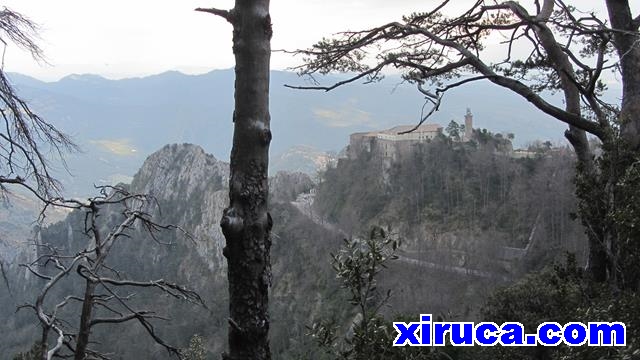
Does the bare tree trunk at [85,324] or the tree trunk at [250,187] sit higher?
the tree trunk at [250,187]

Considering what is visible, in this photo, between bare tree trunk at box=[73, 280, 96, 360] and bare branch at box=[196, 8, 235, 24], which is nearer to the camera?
bare branch at box=[196, 8, 235, 24]

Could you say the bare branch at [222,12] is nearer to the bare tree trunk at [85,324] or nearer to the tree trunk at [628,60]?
the bare tree trunk at [85,324]

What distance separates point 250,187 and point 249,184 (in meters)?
0.01

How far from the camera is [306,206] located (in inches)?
2090

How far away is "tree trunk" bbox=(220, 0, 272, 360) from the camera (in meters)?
1.92

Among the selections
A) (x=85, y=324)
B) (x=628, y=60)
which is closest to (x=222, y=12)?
(x=85, y=324)

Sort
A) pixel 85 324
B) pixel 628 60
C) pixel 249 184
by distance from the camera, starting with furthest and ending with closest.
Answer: pixel 628 60 < pixel 85 324 < pixel 249 184

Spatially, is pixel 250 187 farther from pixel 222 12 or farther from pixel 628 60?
pixel 628 60

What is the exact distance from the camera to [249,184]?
1.92 meters

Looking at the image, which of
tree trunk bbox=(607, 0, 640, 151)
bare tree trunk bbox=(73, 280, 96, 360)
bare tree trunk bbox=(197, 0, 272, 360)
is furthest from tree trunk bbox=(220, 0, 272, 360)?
tree trunk bbox=(607, 0, 640, 151)

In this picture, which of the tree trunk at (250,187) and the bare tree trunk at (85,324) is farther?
the bare tree trunk at (85,324)

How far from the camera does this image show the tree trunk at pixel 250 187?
1.92 meters

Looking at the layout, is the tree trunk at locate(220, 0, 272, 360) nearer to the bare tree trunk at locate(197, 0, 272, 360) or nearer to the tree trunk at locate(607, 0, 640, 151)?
the bare tree trunk at locate(197, 0, 272, 360)

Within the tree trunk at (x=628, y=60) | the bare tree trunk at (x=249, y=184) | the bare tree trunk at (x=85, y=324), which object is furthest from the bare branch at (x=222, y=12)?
the tree trunk at (x=628, y=60)
